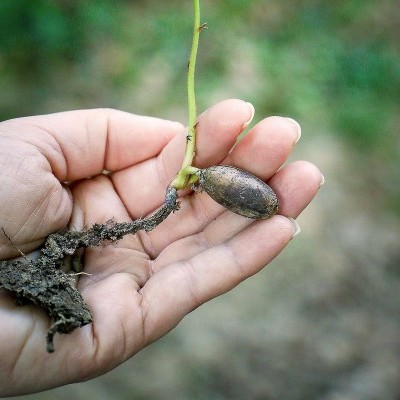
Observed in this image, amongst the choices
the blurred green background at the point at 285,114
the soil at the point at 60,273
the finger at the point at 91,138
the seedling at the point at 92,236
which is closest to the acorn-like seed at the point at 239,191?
the seedling at the point at 92,236

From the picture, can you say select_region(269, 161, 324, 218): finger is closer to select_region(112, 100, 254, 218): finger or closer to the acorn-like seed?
the acorn-like seed

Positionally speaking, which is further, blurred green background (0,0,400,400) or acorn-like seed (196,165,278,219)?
blurred green background (0,0,400,400)

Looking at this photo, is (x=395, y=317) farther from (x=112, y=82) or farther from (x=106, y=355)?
(x=112, y=82)

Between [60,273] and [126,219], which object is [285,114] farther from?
[60,273]

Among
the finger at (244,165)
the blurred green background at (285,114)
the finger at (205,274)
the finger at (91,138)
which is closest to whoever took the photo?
the finger at (205,274)

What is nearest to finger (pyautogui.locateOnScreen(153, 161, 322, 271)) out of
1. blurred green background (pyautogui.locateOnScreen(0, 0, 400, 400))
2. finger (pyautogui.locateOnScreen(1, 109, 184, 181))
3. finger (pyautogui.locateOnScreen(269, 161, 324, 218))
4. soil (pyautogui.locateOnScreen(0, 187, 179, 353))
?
finger (pyautogui.locateOnScreen(269, 161, 324, 218))

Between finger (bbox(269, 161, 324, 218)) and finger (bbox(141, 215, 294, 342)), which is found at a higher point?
finger (bbox(269, 161, 324, 218))

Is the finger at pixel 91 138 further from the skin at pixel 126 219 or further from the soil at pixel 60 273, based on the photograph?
the soil at pixel 60 273
